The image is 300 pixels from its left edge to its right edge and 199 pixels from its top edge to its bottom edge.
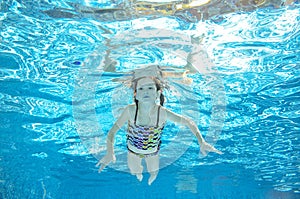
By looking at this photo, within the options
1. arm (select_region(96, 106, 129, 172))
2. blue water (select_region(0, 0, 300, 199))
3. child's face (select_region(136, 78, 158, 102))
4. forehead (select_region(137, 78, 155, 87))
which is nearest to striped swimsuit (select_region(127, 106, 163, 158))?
arm (select_region(96, 106, 129, 172))

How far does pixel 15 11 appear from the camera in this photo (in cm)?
702

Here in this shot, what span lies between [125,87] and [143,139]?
2278 millimetres

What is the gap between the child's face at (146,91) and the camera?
245 inches

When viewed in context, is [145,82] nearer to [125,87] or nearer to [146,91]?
[146,91]

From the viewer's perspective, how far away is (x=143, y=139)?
6.69 m

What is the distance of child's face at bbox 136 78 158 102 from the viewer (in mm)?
6215

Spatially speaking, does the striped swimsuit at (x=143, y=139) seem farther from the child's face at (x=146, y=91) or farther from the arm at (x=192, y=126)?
the child's face at (x=146, y=91)

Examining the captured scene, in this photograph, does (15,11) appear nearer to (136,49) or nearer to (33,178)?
(136,49)

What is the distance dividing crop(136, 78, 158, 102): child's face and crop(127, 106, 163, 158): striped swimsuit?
52 cm

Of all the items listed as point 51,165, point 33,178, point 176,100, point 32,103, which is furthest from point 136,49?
point 33,178

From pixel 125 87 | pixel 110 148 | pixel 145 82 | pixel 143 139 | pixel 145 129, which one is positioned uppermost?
pixel 145 82

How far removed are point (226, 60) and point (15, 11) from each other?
5.51 m

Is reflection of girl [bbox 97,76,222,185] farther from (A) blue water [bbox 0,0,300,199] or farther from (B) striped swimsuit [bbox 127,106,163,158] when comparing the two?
(A) blue water [bbox 0,0,300,199]

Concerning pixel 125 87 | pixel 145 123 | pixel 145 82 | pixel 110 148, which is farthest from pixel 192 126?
pixel 125 87
